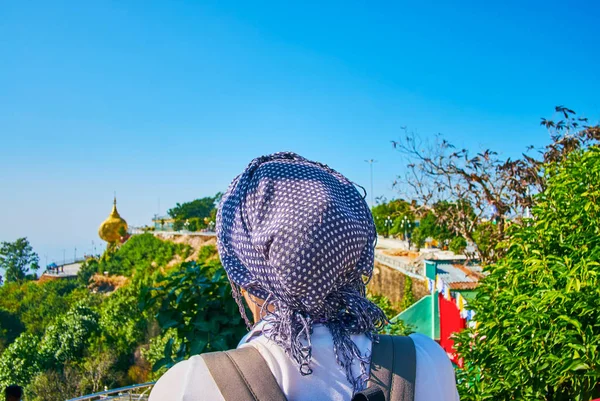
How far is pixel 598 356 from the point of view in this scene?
1.39 m

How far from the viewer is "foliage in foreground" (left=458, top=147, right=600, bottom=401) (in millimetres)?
1469

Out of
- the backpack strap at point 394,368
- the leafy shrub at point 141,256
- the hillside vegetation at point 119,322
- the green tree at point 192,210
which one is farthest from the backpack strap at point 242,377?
the green tree at point 192,210

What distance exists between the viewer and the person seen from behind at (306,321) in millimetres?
808

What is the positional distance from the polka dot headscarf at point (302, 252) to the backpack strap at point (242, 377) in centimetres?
7

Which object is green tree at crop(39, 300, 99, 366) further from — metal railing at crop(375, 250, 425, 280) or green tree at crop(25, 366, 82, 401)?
metal railing at crop(375, 250, 425, 280)

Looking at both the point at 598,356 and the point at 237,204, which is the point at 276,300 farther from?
the point at 598,356

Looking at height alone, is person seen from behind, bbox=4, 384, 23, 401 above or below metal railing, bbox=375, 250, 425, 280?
above

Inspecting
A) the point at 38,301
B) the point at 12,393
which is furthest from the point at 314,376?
the point at 38,301

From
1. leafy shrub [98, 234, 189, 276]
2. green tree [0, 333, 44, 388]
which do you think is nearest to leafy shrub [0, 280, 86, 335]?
leafy shrub [98, 234, 189, 276]

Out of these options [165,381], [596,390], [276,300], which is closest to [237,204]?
[276,300]

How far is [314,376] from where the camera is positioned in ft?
2.86

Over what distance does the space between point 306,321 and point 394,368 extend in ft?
0.62

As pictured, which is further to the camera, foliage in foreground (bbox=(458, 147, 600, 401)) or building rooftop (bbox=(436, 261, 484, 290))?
building rooftop (bbox=(436, 261, 484, 290))

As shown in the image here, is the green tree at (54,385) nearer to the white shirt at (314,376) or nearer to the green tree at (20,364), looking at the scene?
the green tree at (20,364)
